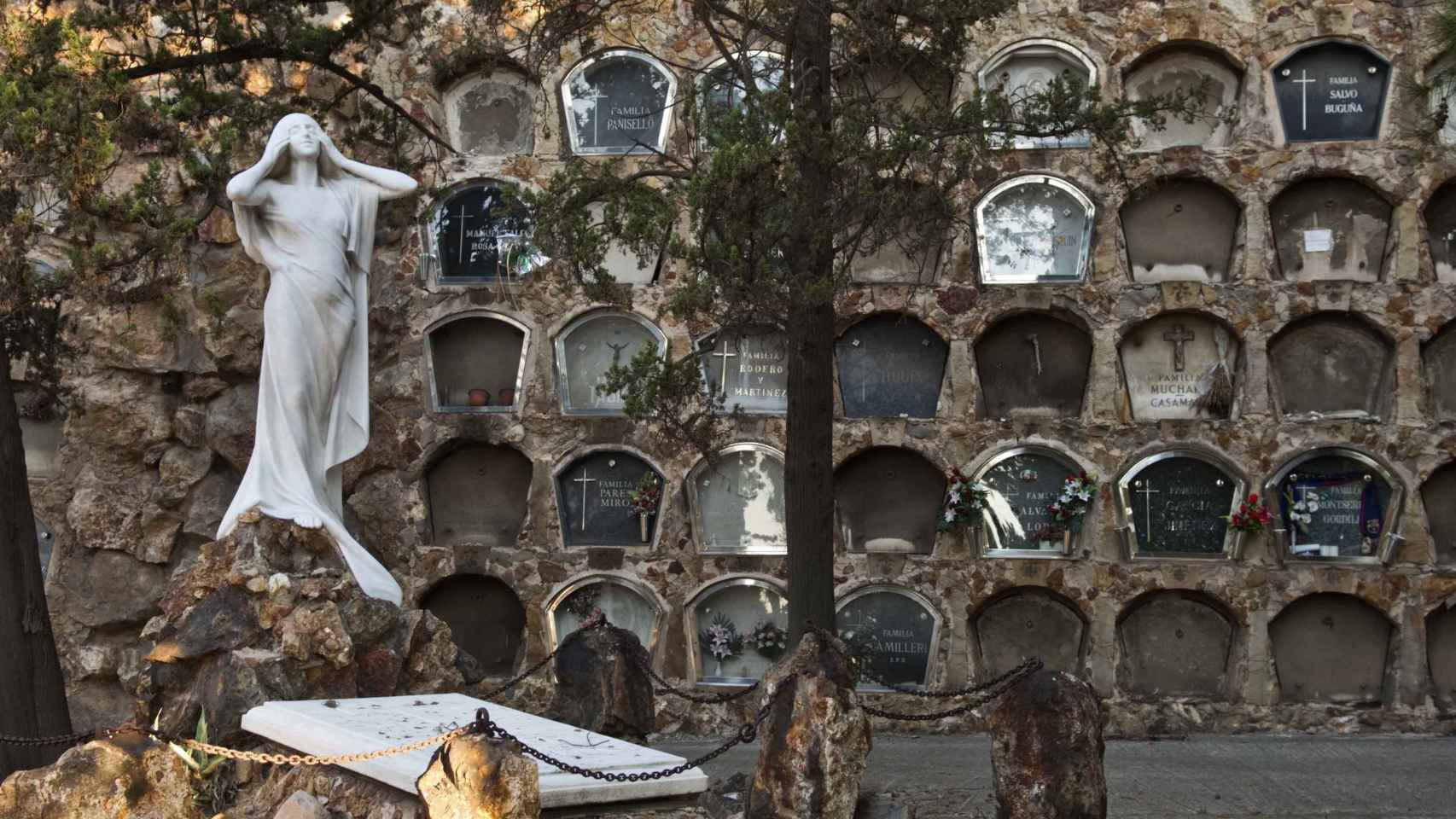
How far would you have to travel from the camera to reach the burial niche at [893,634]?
957cm

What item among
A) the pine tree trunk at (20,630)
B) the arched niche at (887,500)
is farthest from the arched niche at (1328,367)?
the pine tree trunk at (20,630)

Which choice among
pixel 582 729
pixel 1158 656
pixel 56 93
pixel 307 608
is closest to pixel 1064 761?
pixel 582 729

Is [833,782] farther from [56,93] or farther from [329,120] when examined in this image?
[329,120]

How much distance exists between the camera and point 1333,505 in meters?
9.37

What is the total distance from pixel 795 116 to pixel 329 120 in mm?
5048

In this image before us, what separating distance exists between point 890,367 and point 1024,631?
1.95 metres

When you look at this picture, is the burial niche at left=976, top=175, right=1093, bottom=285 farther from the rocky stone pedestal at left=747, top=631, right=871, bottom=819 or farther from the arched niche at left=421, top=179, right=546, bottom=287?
the rocky stone pedestal at left=747, top=631, right=871, bottom=819

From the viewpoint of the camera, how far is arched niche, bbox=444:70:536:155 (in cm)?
1055

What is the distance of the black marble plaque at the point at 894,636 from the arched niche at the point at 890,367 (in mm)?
1253

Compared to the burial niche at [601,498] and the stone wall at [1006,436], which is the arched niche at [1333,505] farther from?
the burial niche at [601,498]

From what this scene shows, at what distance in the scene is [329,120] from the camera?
10.6 m

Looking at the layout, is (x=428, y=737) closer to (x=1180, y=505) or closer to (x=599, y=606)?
(x=599, y=606)

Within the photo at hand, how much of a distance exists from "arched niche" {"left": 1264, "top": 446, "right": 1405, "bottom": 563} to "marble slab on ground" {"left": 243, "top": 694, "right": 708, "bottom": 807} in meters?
5.23

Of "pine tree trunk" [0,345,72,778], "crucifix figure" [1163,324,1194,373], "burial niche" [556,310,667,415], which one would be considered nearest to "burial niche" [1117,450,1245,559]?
"crucifix figure" [1163,324,1194,373]
